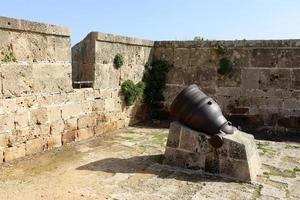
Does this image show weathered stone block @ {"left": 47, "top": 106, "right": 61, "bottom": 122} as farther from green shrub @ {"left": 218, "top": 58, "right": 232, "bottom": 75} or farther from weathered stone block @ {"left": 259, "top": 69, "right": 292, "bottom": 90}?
weathered stone block @ {"left": 259, "top": 69, "right": 292, "bottom": 90}

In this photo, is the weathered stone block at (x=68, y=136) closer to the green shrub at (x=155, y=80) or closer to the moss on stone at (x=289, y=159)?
the green shrub at (x=155, y=80)

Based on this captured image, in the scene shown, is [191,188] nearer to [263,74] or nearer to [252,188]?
[252,188]

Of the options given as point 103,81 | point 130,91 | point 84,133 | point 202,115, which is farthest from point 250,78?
point 84,133

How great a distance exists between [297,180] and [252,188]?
2.73ft

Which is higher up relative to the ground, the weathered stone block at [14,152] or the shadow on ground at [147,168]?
the weathered stone block at [14,152]

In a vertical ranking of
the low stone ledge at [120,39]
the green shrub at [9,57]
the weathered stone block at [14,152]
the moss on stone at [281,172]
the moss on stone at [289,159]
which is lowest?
the moss on stone at [281,172]

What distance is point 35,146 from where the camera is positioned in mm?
6129

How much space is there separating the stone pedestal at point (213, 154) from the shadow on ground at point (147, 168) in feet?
0.41

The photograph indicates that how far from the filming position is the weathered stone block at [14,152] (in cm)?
561

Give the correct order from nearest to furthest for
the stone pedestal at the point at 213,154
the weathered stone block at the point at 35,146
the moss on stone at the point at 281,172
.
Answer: the stone pedestal at the point at 213,154 < the moss on stone at the point at 281,172 < the weathered stone block at the point at 35,146

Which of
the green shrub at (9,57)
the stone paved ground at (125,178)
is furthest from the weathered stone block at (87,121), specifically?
the green shrub at (9,57)

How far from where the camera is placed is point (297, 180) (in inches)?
200

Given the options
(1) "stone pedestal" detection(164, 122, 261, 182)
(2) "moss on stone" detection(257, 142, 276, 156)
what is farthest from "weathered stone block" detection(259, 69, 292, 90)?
(1) "stone pedestal" detection(164, 122, 261, 182)

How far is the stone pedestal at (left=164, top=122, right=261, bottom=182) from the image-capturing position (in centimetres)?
500
